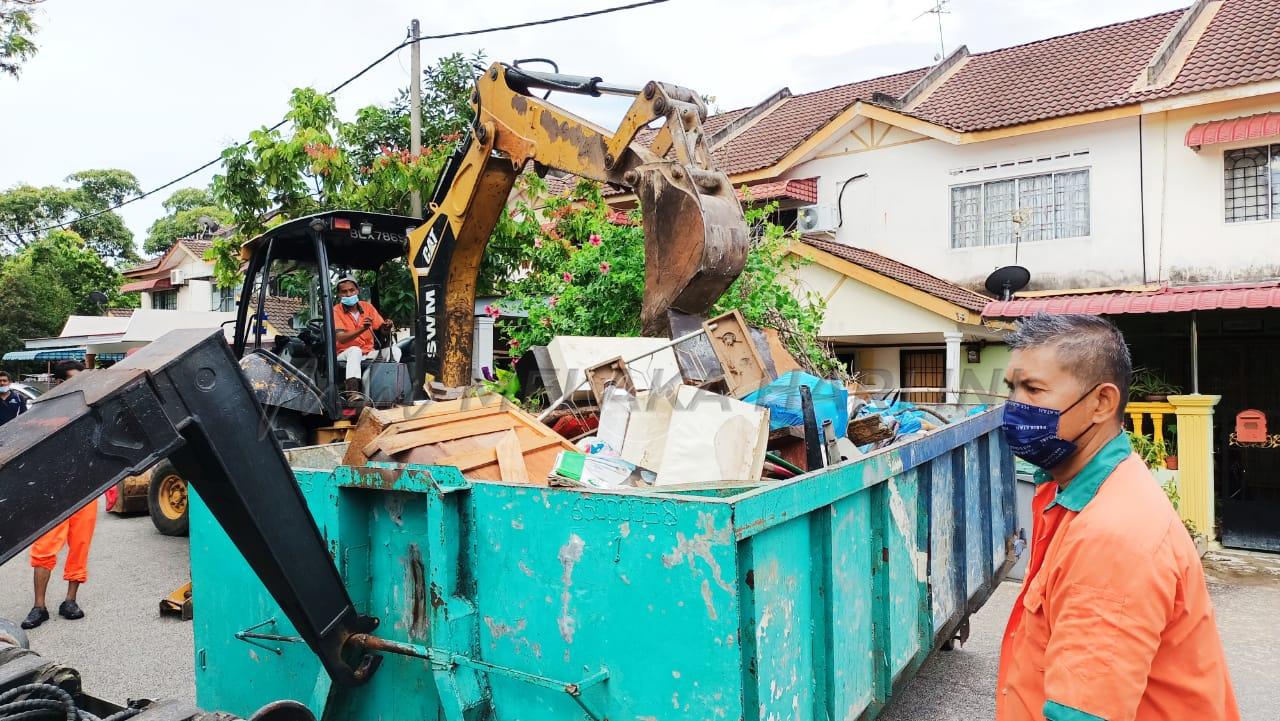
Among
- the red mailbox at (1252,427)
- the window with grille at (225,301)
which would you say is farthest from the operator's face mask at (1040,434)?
the window with grille at (225,301)

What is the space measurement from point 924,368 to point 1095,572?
12.5 meters

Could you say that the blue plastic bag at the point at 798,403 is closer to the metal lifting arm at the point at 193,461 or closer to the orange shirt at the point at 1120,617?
the orange shirt at the point at 1120,617

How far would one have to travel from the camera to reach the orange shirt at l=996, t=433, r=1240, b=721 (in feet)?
4.93

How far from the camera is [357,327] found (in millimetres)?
6559

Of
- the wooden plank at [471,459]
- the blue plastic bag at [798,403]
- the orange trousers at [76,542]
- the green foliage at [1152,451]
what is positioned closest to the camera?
the wooden plank at [471,459]

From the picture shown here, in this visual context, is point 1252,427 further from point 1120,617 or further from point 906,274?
point 1120,617

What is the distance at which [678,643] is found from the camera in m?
2.03

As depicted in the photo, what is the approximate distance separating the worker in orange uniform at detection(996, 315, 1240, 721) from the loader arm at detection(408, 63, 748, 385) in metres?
2.56

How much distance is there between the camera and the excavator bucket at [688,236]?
14.3ft

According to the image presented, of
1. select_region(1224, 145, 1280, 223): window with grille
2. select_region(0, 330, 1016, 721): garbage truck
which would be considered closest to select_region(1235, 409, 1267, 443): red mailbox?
select_region(1224, 145, 1280, 223): window with grille

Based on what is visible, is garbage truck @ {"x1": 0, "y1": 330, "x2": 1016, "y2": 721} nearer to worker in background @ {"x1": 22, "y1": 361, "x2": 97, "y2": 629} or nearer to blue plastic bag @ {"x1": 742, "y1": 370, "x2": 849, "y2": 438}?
blue plastic bag @ {"x1": 742, "y1": 370, "x2": 849, "y2": 438}

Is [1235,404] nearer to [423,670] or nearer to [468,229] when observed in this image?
[468,229]

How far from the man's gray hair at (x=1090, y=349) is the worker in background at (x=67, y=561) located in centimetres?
606

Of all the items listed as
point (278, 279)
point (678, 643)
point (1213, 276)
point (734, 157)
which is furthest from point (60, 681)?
point (734, 157)
